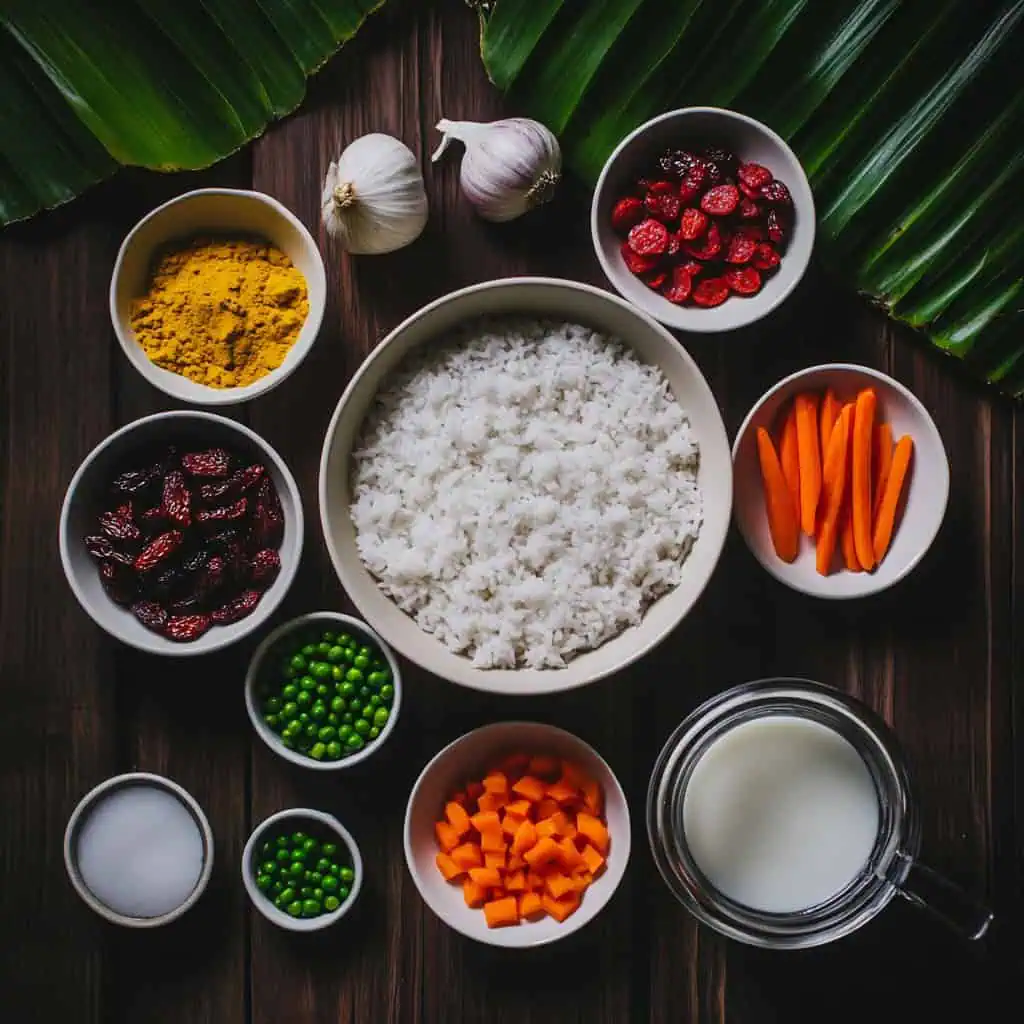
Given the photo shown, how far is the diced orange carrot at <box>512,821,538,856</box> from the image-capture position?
6.79ft

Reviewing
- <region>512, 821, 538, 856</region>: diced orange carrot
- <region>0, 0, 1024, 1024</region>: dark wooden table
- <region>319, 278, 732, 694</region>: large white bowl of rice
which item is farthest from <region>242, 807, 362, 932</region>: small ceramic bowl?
<region>319, 278, 732, 694</region>: large white bowl of rice

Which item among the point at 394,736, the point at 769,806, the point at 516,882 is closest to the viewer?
the point at 769,806

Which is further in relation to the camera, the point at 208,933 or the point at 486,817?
the point at 208,933

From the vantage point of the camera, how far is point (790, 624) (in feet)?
7.31

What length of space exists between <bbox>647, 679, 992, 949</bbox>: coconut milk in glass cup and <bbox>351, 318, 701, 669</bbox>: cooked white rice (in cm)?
27

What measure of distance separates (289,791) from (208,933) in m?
0.33

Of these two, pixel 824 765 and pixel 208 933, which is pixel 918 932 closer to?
pixel 824 765

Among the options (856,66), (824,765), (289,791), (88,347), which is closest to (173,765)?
(289,791)

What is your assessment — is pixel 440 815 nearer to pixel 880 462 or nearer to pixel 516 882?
pixel 516 882

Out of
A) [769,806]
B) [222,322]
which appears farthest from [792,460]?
[222,322]

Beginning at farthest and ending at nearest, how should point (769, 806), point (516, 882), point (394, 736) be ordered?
1. point (394, 736)
2. point (516, 882)
3. point (769, 806)

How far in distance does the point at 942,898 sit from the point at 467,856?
0.91 m

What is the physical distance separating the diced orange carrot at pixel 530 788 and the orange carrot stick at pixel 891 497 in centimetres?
78

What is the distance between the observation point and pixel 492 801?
6.93 ft
